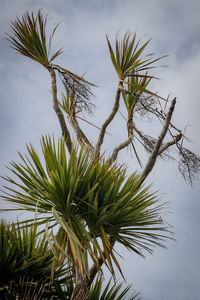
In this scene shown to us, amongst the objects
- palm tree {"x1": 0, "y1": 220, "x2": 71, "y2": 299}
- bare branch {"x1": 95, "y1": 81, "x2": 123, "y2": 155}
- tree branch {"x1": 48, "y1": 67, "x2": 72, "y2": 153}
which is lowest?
palm tree {"x1": 0, "y1": 220, "x2": 71, "y2": 299}

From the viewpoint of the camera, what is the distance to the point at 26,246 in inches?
163

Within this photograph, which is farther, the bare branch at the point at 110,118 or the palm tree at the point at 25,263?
the bare branch at the point at 110,118

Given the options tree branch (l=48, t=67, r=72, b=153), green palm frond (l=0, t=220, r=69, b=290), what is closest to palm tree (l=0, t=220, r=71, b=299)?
green palm frond (l=0, t=220, r=69, b=290)

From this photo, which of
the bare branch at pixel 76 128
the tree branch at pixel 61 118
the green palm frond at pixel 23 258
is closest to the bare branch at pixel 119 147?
the bare branch at pixel 76 128

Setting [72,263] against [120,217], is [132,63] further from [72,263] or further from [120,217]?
[72,263]

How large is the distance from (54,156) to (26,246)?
3.20ft

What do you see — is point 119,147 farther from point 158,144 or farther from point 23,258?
point 23,258

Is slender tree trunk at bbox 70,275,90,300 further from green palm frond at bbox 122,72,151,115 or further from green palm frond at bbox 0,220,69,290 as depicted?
green palm frond at bbox 122,72,151,115

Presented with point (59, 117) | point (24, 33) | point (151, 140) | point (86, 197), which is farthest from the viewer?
point (151, 140)

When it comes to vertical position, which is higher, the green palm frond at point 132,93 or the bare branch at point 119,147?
the green palm frond at point 132,93

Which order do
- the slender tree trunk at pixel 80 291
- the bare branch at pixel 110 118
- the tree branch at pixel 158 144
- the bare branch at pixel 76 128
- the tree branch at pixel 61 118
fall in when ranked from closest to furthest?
the slender tree trunk at pixel 80 291
the tree branch at pixel 158 144
the tree branch at pixel 61 118
the bare branch at pixel 110 118
the bare branch at pixel 76 128

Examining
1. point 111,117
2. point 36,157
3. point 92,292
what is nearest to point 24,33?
point 111,117

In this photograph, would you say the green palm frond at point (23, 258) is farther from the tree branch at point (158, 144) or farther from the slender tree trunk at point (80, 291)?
the tree branch at point (158, 144)

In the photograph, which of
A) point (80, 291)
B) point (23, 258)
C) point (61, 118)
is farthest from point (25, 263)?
point (61, 118)
